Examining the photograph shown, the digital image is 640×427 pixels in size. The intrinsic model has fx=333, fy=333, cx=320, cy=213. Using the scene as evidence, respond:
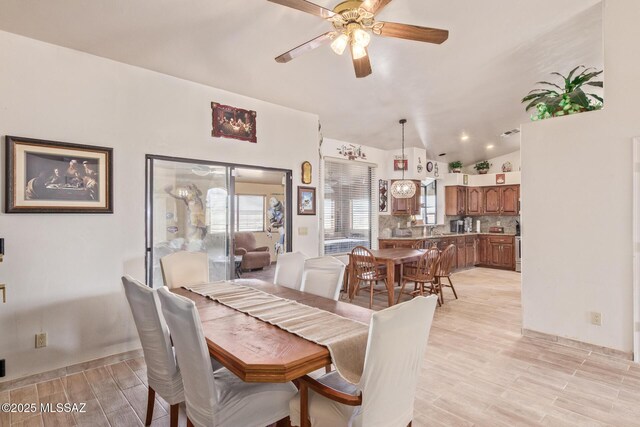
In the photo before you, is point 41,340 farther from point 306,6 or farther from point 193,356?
point 306,6

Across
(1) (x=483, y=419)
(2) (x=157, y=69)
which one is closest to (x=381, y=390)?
(1) (x=483, y=419)

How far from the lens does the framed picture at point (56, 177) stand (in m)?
2.61

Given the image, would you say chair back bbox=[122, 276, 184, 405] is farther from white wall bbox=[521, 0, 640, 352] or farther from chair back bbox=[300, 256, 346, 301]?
white wall bbox=[521, 0, 640, 352]

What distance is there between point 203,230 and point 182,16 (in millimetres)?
2154

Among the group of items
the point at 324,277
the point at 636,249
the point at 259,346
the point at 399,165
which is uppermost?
the point at 399,165

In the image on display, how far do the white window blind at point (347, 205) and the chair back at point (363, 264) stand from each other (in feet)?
3.62

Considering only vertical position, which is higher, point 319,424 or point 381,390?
point 381,390

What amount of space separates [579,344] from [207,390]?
3577 mm

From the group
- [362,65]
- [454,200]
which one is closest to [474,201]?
[454,200]

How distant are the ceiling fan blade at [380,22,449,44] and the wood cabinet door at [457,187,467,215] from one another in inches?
257

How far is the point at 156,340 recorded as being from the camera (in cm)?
184

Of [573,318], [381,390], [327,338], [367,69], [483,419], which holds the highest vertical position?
[367,69]

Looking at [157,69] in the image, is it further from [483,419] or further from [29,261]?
[483,419]

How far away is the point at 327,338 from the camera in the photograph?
5.43 ft
